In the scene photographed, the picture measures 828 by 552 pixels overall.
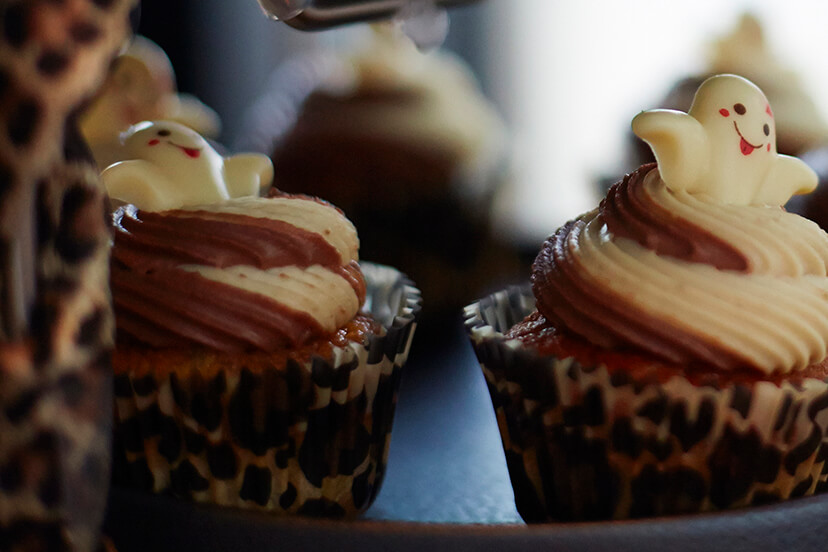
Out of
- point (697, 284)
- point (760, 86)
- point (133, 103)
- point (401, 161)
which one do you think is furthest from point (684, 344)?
point (760, 86)

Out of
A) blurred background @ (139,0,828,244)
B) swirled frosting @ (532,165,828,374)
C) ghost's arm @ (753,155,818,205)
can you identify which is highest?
ghost's arm @ (753,155,818,205)

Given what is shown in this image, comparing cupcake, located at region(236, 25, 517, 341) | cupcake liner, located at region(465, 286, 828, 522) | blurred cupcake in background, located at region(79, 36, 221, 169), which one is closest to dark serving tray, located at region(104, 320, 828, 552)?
cupcake liner, located at region(465, 286, 828, 522)

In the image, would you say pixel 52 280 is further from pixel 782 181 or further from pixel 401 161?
pixel 401 161

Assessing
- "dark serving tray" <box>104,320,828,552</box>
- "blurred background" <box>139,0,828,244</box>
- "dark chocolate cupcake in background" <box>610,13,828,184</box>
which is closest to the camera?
"dark serving tray" <box>104,320,828,552</box>

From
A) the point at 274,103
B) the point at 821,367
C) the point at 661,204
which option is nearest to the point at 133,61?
the point at 274,103

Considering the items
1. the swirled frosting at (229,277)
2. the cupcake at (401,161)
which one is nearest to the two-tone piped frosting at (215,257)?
the swirled frosting at (229,277)

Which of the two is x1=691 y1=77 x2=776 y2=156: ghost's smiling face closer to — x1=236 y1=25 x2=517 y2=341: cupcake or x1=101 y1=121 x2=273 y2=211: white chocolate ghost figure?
x1=101 y1=121 x2=273 y2=211: white chocolate ghost figure

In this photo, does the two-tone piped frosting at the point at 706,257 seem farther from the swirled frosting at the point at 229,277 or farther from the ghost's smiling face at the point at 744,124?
the swirled frosting at the point at 229,277

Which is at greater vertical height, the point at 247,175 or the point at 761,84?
the point at 761,84
